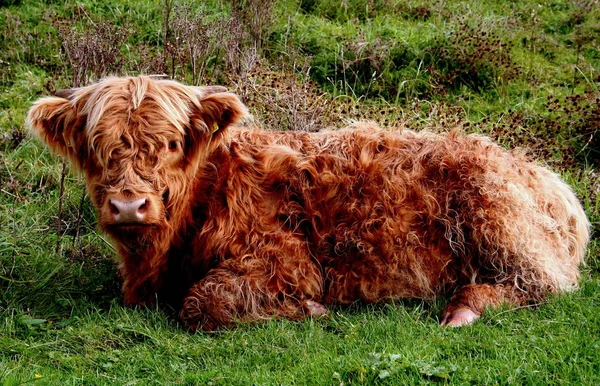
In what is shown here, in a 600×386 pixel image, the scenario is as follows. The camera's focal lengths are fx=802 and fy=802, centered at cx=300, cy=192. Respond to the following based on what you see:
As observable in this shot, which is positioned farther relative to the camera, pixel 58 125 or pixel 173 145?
pixel 58 125

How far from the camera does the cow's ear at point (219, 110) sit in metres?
4.53

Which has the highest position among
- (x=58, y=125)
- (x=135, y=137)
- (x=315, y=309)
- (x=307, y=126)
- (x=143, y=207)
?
(x=135, y=137)

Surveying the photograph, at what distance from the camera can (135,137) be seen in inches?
166

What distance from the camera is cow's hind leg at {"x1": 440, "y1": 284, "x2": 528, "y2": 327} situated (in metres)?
4.30

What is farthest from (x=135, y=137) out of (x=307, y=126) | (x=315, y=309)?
(x=307, y=126)

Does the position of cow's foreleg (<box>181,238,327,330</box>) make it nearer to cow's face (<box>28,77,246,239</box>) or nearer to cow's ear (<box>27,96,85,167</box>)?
cow's face (<box>28,77,246,239</box>)

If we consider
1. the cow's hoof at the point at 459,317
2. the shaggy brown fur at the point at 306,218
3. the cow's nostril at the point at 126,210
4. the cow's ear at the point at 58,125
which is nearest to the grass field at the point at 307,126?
the cow's hoof at the point at 459,317

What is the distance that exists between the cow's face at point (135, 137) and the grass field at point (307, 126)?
68 centimetres

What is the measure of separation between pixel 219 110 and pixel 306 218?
2.63ft

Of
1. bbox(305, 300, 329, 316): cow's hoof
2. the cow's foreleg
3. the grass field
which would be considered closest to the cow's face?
the cow's foreleg

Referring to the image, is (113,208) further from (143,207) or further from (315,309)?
(315,309)

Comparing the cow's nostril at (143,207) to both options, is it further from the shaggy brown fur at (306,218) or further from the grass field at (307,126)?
the grass field at (307,126)

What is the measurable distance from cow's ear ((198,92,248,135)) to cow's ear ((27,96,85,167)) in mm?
683

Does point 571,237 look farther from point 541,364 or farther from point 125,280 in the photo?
point 125,280
